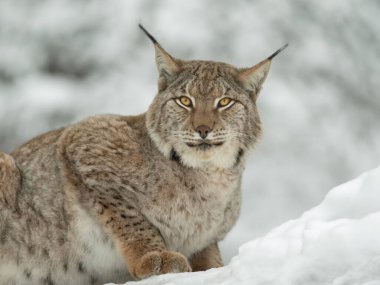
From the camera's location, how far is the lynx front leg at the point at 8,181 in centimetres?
589

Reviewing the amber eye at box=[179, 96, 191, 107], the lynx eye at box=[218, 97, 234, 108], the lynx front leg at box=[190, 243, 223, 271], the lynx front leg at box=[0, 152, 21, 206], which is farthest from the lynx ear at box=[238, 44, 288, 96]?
the lynx front leg at box=[0, 152, 21, 206]

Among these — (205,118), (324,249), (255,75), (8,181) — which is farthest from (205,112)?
(324,249)

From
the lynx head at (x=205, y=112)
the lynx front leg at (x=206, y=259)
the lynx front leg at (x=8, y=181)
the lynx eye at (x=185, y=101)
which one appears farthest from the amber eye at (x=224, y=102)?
the lynx front leg at (x=8, y=181)

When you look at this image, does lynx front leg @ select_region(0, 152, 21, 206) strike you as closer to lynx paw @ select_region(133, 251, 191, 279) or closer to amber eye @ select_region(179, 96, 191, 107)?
lynx paw @ select_region(133, 251, 191, 279)

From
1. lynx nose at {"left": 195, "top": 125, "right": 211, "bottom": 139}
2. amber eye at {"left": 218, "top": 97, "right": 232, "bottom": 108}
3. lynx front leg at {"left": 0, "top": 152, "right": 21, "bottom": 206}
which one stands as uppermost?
amber eye at {"left": 218, "top": 97, "right": 232, "bottom": 108}

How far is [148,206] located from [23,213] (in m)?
0.96

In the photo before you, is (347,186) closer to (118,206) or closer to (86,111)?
(118,206)

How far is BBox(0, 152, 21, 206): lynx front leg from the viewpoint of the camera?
19.3 feet

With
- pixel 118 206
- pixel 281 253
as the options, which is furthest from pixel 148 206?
pixel 281 253

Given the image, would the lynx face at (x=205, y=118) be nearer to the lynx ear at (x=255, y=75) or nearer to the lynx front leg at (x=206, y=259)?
the lynx ear at (x=255, y=75)

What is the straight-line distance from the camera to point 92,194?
565 cm

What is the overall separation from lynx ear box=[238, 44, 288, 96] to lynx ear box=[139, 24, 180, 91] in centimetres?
50

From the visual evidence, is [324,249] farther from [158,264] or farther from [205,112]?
[205,112]

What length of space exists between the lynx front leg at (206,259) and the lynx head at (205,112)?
0.73 m
